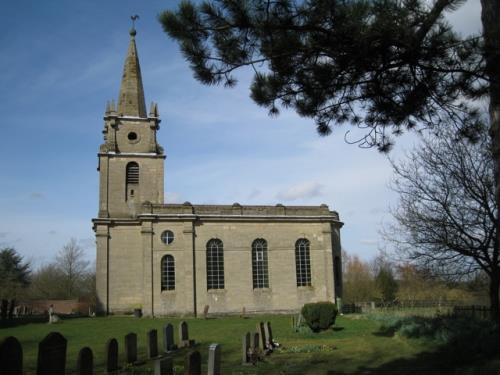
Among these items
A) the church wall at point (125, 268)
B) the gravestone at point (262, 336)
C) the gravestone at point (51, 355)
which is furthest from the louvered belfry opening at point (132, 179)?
the gravestone at point (51, 355)

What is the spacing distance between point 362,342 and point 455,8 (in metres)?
13.6

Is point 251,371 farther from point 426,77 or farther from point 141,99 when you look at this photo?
point 141,99

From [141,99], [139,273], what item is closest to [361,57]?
[139,273]

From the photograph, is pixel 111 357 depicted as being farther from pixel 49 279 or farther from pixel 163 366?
pixel 49 279

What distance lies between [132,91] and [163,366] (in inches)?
1272

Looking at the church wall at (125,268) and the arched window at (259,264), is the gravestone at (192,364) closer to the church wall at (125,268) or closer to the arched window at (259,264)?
the church wall at (125,268)

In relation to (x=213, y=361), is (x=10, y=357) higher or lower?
higher

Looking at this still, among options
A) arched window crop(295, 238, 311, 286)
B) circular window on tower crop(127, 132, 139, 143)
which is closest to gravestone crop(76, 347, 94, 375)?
arched window crop(295, 238, 311, 286)

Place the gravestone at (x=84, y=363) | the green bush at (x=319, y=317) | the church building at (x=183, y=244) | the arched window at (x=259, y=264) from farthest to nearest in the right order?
1. the arched window at (x=259, y=264)
2. the church building at (x=183, y=244)
3. the green bush at (x=319, y=317)
4. the gravestone at (x=84, y=363)

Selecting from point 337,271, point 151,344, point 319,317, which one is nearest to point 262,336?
point 151,344

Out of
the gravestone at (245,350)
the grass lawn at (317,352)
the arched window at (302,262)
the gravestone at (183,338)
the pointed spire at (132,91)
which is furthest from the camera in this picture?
the pointed spire at (132,91)

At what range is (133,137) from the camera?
3728 cm

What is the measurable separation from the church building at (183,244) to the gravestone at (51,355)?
957 inches

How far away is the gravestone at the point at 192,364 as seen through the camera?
338 inches
